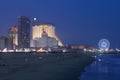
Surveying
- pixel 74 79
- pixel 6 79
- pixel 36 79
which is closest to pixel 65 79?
pixel 74 79

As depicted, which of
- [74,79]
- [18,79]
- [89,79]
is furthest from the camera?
[89,79]

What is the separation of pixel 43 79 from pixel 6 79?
4610mm

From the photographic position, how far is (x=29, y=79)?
143 ft

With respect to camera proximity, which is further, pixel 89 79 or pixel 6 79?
pixel 89 79

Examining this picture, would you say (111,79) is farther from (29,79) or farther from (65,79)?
(29,79)

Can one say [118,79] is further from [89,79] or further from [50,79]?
[50,79]

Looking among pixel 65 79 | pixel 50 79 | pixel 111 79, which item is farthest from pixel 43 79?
pixel 111 79

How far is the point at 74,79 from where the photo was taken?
165 ft

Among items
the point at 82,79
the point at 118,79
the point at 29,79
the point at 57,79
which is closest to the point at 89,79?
the point at 82,79

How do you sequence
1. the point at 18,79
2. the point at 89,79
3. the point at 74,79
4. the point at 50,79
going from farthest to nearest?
1. the point at 89,79
2. the point at 74,79
3. the point at 50,79
4. the point at 18,79

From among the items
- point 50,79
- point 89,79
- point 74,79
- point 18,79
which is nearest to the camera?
point 18,79

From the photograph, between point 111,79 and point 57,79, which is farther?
point 111,79

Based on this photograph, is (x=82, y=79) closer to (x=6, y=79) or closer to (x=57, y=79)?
(x=57, y=79)

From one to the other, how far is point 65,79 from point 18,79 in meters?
7.71
